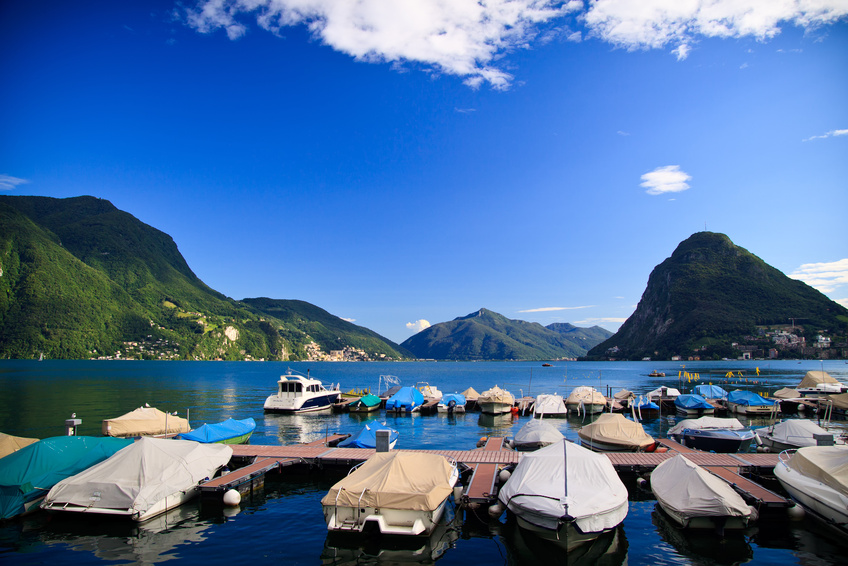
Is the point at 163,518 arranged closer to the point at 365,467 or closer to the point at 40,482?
the point at 40,482

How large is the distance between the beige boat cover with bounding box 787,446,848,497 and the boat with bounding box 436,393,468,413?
38.1 meters

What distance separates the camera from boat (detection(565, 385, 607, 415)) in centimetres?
5442

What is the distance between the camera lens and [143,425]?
3416 centimetres

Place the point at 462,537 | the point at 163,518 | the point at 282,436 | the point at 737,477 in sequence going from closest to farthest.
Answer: the point at 462,537
the point at 163,518
the point at 737,477
the point at 282,436

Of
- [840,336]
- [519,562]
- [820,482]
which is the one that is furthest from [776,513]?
[840,336]

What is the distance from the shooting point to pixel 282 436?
40062 millimetres

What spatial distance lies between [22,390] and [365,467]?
8293 cm

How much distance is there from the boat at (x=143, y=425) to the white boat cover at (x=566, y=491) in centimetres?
2724

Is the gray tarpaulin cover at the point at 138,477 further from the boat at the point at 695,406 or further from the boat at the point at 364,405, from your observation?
the boat at the point at 695,406

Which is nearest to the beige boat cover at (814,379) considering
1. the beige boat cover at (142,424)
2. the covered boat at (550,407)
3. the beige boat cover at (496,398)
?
the covered boat at (550,407)

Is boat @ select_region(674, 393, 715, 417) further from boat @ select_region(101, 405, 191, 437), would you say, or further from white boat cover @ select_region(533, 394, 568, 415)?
boat @ select_region(101, 405, 191, 437)

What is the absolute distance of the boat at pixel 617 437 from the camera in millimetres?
29172

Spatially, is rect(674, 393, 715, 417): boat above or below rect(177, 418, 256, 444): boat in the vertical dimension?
below

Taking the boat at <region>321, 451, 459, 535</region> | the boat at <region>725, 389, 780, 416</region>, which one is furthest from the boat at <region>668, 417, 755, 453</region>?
the boat at <region>725, 389, 780, 416</region>
